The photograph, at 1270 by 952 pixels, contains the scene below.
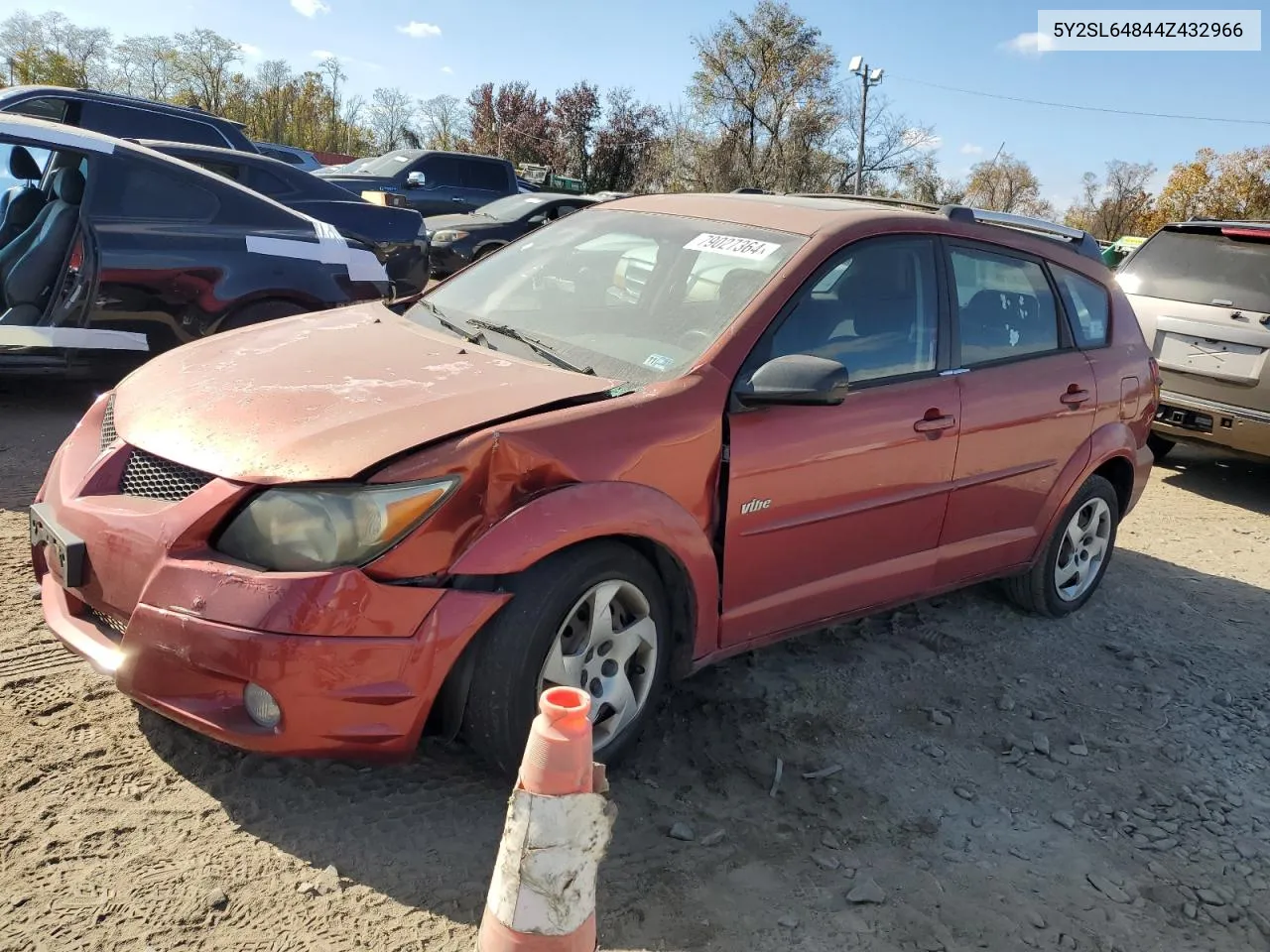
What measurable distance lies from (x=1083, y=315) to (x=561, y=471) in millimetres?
3034

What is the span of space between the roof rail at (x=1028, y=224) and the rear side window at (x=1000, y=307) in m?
0.17

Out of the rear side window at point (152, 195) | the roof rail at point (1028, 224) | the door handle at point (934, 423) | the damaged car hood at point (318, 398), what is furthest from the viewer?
the rear side window at point (152, 195)

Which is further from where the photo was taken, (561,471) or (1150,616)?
(1150,616)

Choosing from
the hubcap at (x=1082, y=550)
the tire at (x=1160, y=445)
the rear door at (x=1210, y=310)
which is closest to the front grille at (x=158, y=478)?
the hubcap at (x=1082, y=550)

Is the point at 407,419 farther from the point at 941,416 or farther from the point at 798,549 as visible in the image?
the point at 941,416

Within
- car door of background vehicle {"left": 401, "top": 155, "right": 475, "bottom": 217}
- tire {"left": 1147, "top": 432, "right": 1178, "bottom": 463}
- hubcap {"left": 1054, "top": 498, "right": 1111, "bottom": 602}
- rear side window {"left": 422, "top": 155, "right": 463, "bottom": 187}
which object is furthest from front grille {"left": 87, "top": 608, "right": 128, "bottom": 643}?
rear side window {"left": 422, "top": 155, "right": 463, "bottom": 187}

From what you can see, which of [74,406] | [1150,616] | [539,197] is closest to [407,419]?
[1150,616]

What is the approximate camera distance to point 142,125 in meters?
9.66

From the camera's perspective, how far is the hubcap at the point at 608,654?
8.94 feet

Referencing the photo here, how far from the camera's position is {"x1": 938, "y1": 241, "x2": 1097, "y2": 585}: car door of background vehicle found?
3852 mm

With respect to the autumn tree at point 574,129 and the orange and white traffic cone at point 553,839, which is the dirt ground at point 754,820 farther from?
the autumn tree at point 574,129

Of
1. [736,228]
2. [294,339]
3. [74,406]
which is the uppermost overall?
[736,228]

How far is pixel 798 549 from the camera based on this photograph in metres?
3.28

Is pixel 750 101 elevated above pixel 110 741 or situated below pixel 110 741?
above
